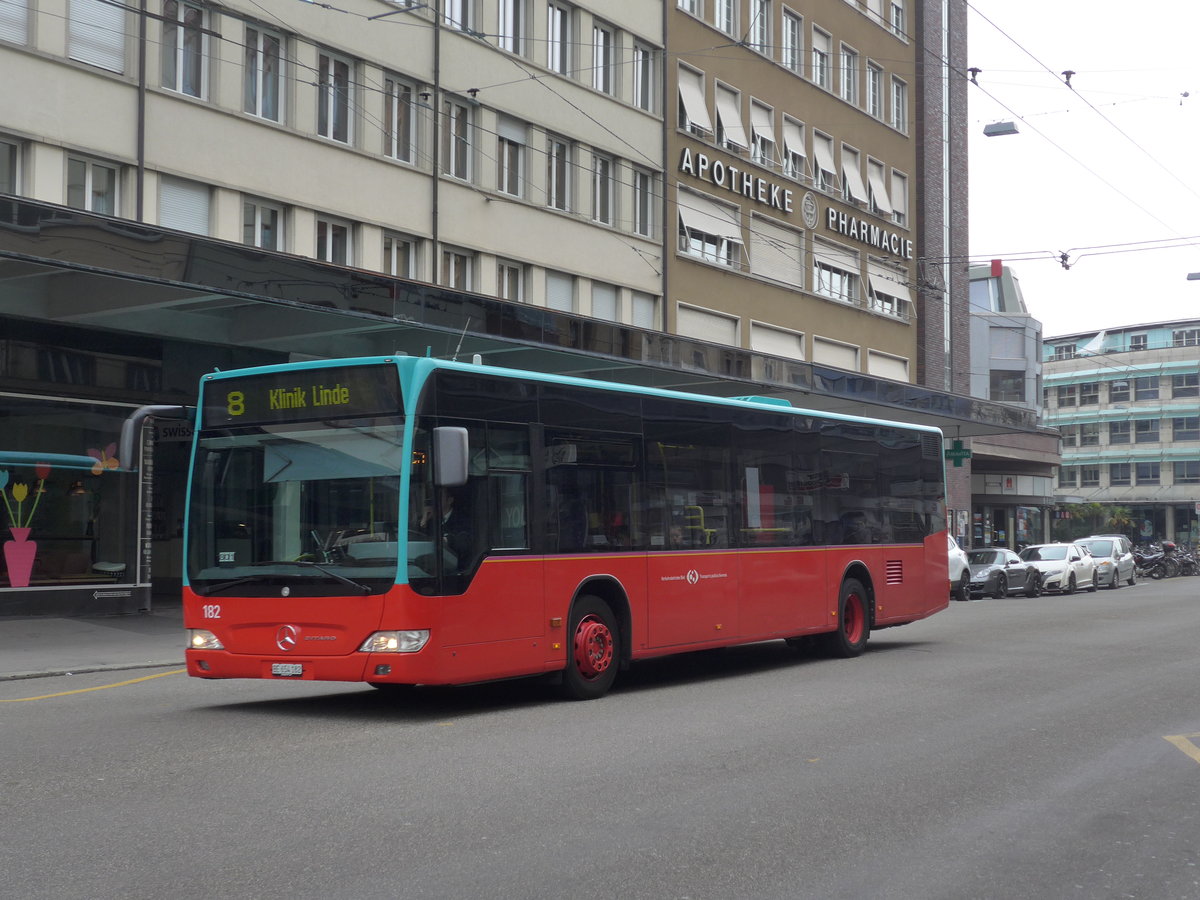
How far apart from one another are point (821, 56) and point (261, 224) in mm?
24131

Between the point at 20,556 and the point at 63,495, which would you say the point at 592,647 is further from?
the point at 63,495

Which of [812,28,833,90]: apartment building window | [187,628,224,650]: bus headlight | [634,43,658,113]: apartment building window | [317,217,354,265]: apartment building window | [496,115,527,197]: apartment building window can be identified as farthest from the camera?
[812,28,833,90]: apartment building window

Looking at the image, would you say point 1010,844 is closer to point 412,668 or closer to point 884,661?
point 412,668

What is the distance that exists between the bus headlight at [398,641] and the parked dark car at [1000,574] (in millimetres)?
27931

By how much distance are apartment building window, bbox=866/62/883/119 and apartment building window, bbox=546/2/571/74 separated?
1692cm

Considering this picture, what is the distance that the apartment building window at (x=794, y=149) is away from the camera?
136 feet

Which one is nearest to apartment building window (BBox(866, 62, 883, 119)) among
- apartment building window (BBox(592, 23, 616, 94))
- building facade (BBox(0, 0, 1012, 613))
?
building facade (BBox(0, 0, 1012, 613))

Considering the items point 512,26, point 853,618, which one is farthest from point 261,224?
point 853,618

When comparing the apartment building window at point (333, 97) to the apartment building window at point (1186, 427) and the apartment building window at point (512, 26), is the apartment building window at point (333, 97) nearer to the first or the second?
the apartment building window at point (512, 26)

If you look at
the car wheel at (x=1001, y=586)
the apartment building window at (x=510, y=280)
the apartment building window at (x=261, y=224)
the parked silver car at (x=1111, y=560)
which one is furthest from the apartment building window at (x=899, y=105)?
the apartment building window at (x=261, y=224)

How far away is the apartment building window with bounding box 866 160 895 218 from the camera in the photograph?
46344 mm

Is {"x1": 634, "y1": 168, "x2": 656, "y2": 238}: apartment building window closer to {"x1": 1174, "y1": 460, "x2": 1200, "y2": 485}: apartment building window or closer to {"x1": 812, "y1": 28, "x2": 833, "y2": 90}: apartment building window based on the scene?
{"x1": 812, "y1": 28, "x2": 833, "y2": 90}: apartment building window

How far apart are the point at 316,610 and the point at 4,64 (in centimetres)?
1313

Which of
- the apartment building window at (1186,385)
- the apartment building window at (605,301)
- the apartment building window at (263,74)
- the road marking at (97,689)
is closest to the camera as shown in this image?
the road marking at (97,689)
